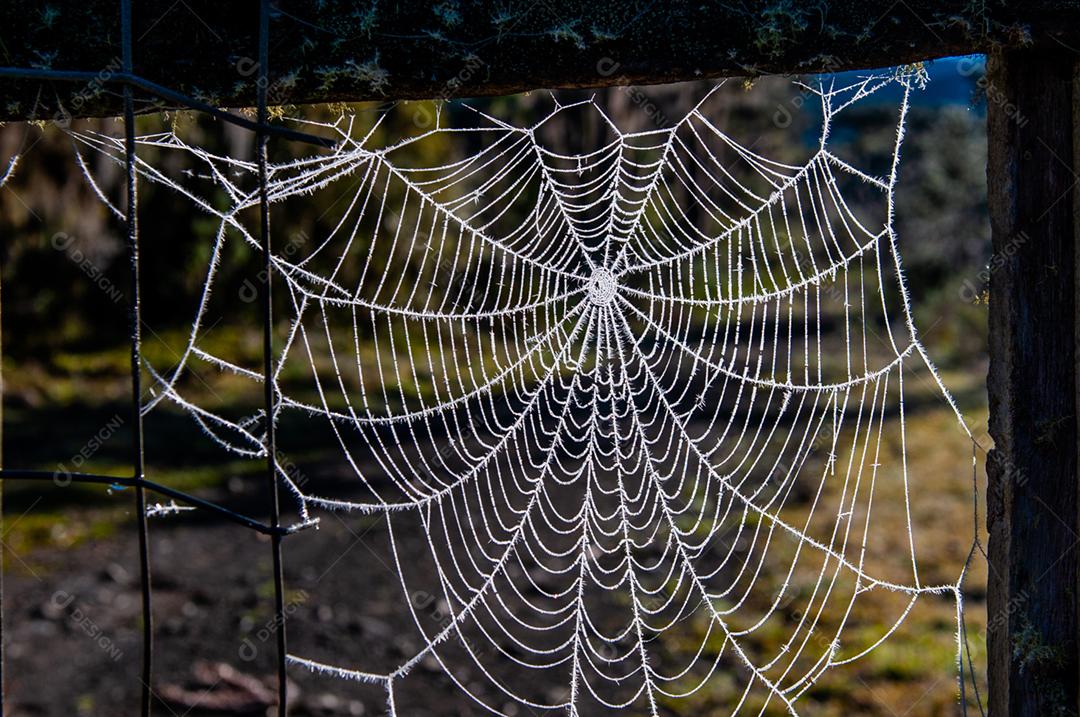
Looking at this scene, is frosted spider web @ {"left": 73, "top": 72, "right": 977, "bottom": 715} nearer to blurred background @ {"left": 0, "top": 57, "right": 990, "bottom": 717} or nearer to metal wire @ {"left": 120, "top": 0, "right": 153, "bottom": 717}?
blurred background @ {"left": 0, "top": 57, "right": 990, "bottom": 717}

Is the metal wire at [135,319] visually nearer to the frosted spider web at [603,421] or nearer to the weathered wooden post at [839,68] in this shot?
the weathered wooden post at [839,68]

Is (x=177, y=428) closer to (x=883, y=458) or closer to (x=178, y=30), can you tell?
(x=883, y=458)

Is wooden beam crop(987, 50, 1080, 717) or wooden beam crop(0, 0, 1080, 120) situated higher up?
wooden beam crop(0, 0, 1080, 120)

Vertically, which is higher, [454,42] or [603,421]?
[454,42]

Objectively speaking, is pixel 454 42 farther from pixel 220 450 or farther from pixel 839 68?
pixel 220 450

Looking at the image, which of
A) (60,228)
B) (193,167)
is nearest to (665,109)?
(193,167)

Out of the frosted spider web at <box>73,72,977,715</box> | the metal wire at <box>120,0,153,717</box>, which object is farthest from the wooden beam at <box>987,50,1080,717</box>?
the metal wire at <box>120,0,153,717</box>

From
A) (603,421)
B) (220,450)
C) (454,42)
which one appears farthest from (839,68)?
(220,450)
